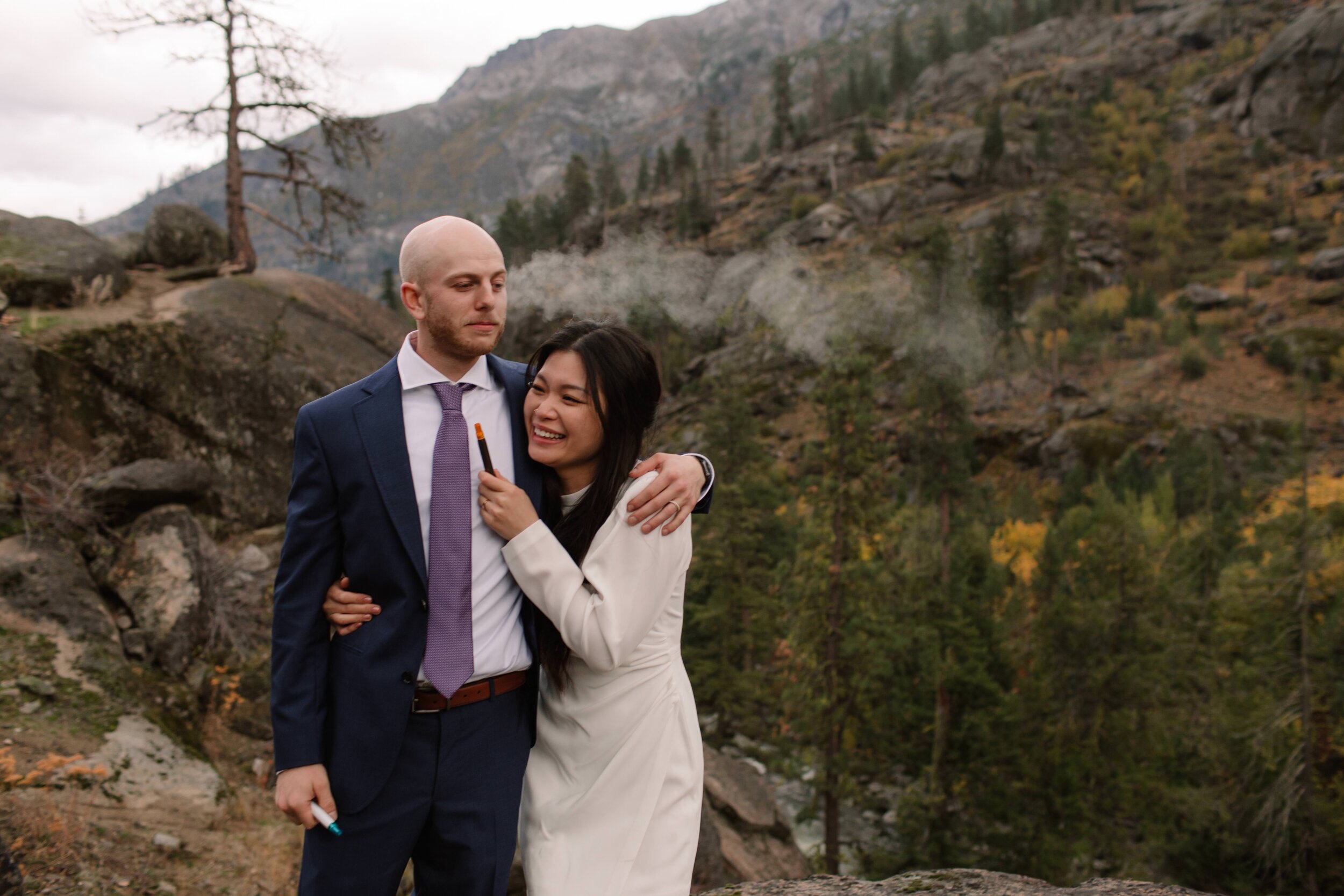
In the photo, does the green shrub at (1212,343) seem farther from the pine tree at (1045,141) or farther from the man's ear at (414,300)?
the man's ear at (414,300)

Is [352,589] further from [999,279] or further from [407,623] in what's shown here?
[999,279]

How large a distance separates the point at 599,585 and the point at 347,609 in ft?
2.37

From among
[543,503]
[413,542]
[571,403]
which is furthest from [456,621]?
[571,403]

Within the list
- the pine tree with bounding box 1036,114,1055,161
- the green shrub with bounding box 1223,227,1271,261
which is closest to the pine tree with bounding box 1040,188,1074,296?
the green shrub with bounding box 1223,227,1271,261

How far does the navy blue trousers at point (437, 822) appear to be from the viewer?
225cm

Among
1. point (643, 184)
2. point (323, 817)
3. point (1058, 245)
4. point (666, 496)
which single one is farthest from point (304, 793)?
point (643, 184)

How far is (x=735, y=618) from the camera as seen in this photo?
22516 millimetres

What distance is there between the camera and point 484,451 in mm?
2344

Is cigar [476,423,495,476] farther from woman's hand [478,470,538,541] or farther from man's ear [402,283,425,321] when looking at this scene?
man's ear [402,283,425,321]

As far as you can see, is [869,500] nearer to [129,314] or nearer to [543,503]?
[129,314]

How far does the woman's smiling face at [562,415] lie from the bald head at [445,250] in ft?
1.15

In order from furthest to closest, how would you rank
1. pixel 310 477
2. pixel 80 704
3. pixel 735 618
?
pixel 735 618, pixel 80 704, pixel 310 477

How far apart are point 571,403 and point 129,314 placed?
7.67 metres

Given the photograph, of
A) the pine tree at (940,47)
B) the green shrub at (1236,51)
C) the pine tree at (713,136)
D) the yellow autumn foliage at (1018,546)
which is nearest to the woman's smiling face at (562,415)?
the yellow autumn foliage at (1018,546)
